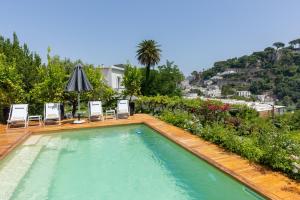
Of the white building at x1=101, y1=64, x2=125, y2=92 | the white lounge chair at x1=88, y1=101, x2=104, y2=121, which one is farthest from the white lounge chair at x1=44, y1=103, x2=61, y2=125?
the white building at x1=101, y1=64, x2=125, y2=92

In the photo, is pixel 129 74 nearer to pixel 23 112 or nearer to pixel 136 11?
pixel 23 112

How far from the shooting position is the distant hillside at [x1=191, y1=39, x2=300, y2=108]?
8694cm

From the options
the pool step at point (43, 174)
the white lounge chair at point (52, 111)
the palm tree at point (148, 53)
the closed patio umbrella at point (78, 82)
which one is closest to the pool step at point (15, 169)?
the pool step at point (43, 174)

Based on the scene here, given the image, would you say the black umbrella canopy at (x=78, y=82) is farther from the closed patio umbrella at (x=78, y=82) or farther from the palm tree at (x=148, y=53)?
the palm tree at (x=148, y=53)

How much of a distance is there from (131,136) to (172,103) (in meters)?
3.27

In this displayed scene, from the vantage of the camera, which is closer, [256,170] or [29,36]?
[256,170]

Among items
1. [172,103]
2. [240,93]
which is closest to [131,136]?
[172,103]

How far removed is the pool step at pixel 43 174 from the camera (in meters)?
5.02

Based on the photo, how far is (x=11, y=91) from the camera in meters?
11.5

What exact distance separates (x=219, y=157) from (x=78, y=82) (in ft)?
22.7

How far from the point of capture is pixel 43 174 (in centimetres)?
613

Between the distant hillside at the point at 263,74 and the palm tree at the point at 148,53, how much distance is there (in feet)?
178

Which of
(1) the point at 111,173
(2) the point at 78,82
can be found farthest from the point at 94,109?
(1) the point at 111,173

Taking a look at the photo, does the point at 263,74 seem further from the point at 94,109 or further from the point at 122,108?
the point at 94,109
